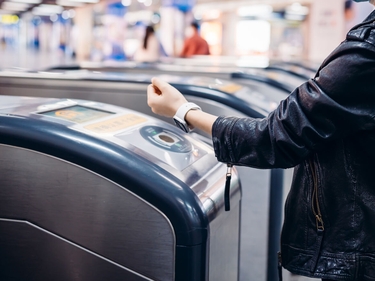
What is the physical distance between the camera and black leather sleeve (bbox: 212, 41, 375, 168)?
1069mm

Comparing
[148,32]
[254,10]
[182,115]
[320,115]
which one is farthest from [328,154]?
[254,10]

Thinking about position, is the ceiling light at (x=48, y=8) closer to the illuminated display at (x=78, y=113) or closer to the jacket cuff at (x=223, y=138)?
the illuminated display at (x=78, y=113)

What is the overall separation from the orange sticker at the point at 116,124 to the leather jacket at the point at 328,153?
36 centimetres

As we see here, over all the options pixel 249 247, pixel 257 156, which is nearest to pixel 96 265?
pixel 257 156

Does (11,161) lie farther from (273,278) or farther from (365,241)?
(273,278)

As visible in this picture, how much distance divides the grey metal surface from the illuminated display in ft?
0.59

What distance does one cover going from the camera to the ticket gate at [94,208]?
1.29 meters

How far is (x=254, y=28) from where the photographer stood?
16266 millimetres

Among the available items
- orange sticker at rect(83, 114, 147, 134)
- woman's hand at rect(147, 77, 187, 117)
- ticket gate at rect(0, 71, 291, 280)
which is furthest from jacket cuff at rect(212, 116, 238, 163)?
ticket gate at rect(0, 71, 291, 280)

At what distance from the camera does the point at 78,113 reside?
1572mm

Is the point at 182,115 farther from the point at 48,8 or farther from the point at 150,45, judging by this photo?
the point at 48,8

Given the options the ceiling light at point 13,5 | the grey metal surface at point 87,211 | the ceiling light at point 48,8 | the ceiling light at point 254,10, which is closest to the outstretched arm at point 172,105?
the grey metal surface at point 87,211

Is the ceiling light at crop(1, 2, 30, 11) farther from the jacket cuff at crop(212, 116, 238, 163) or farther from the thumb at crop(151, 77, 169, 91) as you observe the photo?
the jacket cuff at crop(212, 116, 238, 163)

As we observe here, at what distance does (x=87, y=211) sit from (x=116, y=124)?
310 mm
